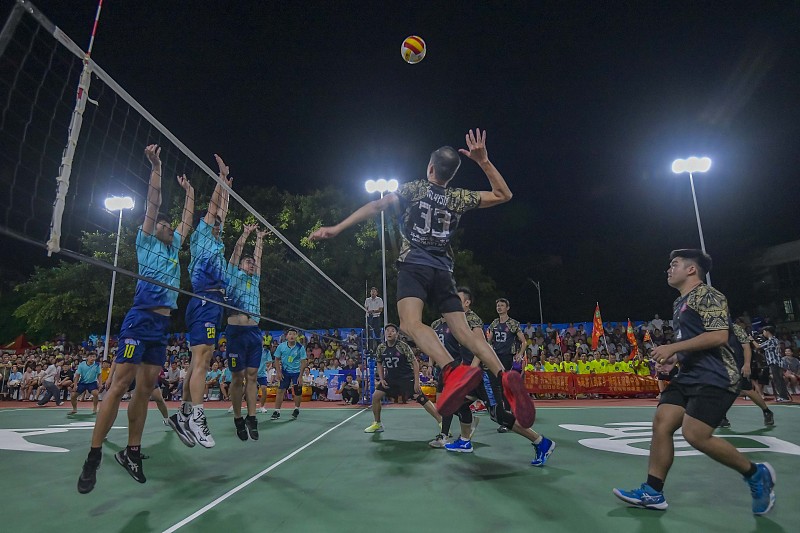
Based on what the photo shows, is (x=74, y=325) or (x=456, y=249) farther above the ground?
(x=456, y=249)

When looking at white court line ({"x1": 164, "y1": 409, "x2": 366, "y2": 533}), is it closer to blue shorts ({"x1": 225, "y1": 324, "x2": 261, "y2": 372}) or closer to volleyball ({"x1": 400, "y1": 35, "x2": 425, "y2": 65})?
blue shorts ({"x1": 225, "y1": 324, "x2": 261, "y2": 372})

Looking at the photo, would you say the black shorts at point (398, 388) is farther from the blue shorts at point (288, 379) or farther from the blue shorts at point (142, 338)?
the blue shorts at point (142, 338)

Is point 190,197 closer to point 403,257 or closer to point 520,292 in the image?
point 403,257

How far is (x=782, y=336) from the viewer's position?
2088 centimetres

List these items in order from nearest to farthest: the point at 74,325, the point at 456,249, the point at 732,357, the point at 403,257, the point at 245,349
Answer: the point at 732,357 < the point at 403,257 < the point at 245,349 < the point at 74,325 < the point at 456,249

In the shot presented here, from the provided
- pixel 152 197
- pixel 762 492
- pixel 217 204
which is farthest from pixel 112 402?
pixel 762 492

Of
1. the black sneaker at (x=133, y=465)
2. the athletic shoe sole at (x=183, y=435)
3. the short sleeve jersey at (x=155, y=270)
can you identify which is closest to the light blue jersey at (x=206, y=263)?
the short sleeve jersey at (x=155, y=270)

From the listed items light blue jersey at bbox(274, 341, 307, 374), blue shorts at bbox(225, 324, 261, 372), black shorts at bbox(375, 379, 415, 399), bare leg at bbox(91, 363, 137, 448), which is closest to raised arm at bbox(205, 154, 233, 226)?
blue shorts at bbox(225, 324, 261, 372)

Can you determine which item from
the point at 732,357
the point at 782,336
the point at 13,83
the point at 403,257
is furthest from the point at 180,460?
the point at 782,336

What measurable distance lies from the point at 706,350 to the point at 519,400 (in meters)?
1.41

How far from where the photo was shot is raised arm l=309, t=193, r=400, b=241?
3553 millimetres

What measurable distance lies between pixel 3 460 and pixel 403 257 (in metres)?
5.24

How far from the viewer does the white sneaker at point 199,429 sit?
4875 mm

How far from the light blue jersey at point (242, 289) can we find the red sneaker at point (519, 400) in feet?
14.6
